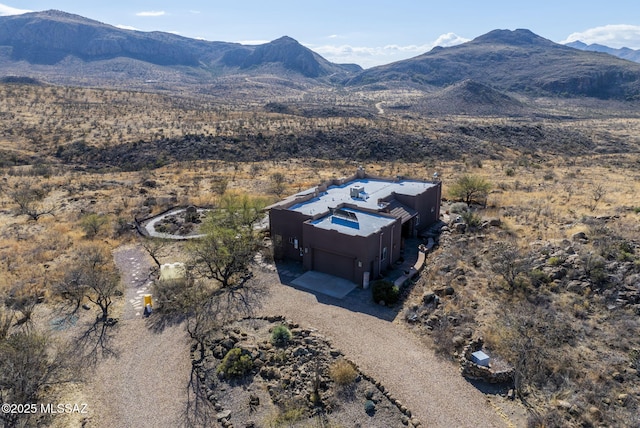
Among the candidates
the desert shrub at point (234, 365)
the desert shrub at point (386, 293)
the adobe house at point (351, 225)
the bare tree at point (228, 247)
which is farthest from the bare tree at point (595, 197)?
the desert shrub at point (234, 365)

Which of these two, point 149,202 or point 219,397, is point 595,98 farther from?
point 219,397

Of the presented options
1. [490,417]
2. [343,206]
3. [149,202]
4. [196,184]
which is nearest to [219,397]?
[490,417]

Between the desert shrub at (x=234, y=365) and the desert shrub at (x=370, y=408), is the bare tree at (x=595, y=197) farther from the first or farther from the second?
the desert shrub at (x=234, y=365)

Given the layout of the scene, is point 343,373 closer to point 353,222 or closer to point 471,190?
point 353,222

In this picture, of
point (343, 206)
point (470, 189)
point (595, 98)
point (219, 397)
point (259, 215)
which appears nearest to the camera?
point (219, 397)

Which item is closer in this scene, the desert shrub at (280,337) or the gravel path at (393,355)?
the gravel path at (393,355)

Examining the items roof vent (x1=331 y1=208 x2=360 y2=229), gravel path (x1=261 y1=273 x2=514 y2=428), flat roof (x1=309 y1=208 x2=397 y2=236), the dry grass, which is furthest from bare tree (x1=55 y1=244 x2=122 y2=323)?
roof vent (x1=331 y1=208 x2=360 y2=229)
